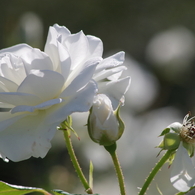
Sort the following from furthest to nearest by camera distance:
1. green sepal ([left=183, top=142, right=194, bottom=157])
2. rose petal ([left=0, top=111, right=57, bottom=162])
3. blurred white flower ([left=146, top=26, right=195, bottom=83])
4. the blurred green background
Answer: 1. blurred white flower ([left=146, top=26, right=195, bottom=83])
2. the blurred green background
3. green sepal ([left=183, top=142, right=194, bottom=157])
4. rose petal ([left=0, top=111, right=57, bottom=162])

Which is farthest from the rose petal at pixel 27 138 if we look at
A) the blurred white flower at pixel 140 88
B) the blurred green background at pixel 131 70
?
the blurred white flower at pixel 140 88

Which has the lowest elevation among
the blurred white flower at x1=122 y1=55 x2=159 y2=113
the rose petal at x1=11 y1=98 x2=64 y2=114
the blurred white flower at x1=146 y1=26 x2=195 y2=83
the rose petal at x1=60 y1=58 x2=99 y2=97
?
the blurred white flower at x1=122 y1=55 x2=159 y2=113

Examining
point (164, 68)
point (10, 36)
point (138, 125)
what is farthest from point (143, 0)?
point (138, 125)

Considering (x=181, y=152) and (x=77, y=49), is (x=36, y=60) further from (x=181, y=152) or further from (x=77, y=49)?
(x=181, y=152)

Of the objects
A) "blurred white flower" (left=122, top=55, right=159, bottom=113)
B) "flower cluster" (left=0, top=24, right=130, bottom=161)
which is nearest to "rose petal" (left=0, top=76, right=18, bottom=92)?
"flower cluster" (left=0, top=24, right=130, bottom=161)

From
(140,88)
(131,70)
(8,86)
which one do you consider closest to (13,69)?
(8,86)

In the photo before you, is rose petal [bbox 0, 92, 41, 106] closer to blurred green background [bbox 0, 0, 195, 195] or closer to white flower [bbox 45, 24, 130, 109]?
white flower [bbox 45, 24, 130, 109]

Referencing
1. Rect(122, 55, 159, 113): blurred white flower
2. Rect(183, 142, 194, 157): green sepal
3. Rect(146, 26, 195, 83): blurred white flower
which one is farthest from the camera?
Rect(146, 26, 195, 83): blurred white flower
